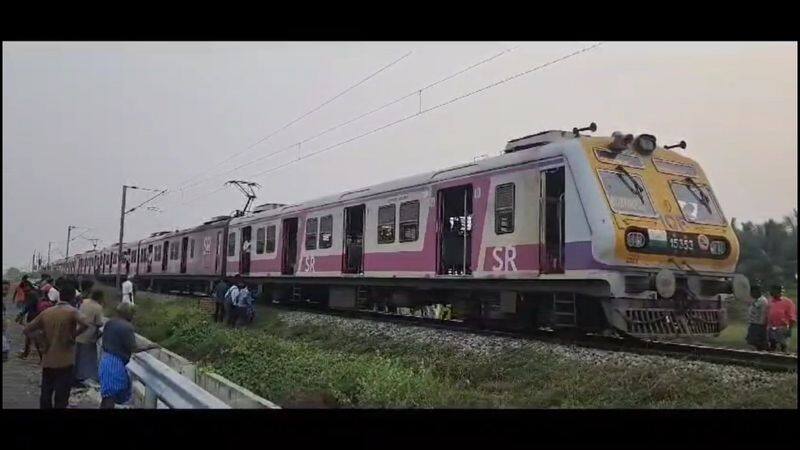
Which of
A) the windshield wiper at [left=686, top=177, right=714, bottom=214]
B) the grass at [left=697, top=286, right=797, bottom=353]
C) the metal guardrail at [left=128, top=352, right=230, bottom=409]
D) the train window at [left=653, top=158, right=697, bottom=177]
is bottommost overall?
the metal guardrail at [left=128, top=352, right=230, bottom=409]

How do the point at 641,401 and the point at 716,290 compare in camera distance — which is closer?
the point at 641,401

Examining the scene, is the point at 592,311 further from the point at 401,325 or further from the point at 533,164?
the point at 401,325

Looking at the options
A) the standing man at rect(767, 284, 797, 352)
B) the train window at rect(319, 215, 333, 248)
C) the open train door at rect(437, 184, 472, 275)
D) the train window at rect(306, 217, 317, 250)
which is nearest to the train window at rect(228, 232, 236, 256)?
the train window at rect(306, 217, 317, 250)

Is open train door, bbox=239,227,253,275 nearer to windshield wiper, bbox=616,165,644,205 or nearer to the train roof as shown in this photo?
the train roof

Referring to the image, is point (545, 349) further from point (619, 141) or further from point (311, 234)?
point (311, 234)

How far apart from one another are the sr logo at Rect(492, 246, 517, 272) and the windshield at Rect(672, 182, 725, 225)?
2.43m

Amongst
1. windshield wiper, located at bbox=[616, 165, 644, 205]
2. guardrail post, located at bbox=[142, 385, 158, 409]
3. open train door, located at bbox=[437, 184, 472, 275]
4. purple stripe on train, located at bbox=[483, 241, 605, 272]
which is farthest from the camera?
open train door, located at bbox=[437, 184, 472, 275]

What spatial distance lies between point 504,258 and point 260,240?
10793 mm

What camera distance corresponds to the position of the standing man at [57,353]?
6438 mm

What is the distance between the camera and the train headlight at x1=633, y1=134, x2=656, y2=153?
33.1ft

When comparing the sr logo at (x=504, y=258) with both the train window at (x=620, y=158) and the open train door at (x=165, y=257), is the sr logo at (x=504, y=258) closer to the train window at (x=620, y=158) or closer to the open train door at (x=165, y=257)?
the train window at (x=620, y=158)
